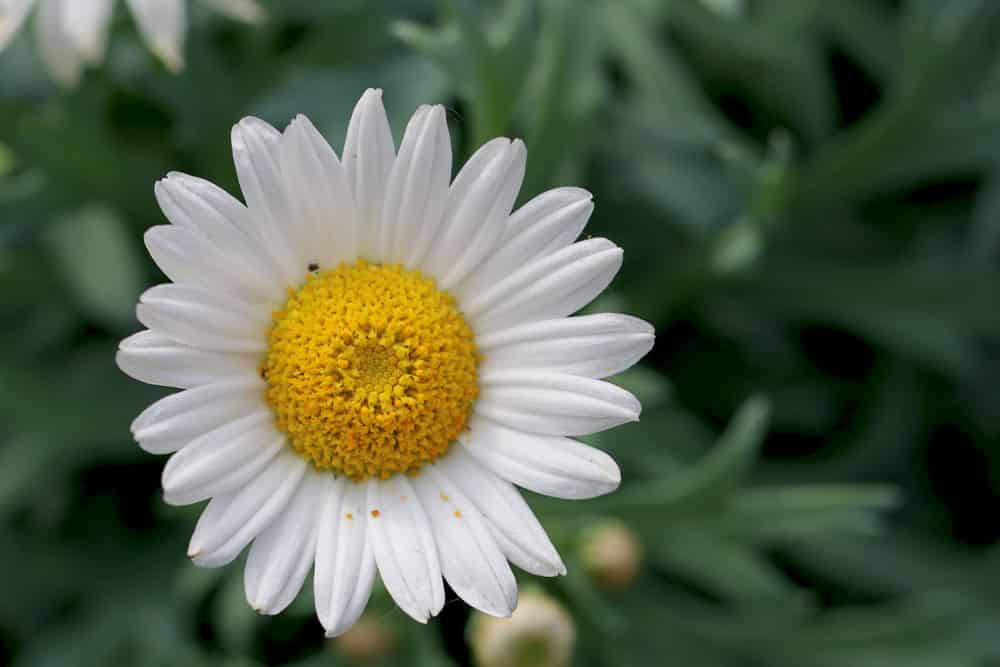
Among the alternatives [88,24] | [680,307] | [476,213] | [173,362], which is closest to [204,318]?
[173,362]

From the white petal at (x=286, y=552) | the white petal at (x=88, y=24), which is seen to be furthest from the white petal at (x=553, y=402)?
the white petal at (x=88, y=24)

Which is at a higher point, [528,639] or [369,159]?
[369,159]

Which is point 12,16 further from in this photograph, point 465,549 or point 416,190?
point 465,549

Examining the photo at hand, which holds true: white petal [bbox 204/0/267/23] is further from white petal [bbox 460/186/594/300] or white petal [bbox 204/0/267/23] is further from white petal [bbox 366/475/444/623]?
white petal [bbox 366/475/444/623]

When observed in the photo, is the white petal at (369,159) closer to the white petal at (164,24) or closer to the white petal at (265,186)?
the white petal at (265,186)

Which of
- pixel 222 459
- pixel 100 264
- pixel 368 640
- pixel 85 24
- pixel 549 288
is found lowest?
pixel 368 640

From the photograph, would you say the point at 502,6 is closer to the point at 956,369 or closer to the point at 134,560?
the point at 956,369

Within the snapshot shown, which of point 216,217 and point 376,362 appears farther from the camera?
point 376,362
